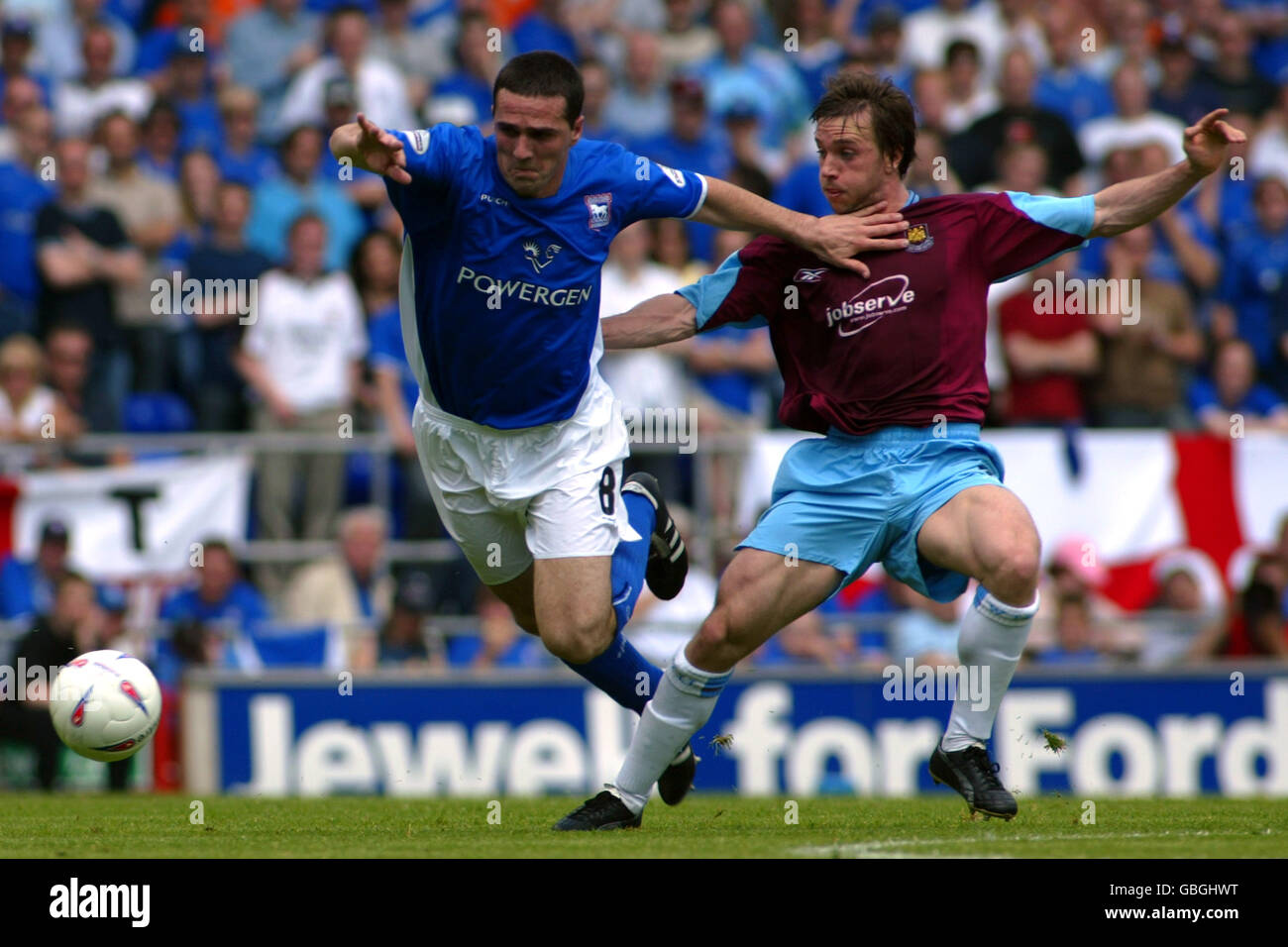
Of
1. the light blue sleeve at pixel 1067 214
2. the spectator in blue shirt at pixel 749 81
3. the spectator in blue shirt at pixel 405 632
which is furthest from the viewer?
the spectator in blue shirt at pixel 749 81

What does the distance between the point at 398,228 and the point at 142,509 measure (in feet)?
9.68

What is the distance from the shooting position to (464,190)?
816 cm

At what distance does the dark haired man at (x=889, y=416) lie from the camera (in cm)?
812

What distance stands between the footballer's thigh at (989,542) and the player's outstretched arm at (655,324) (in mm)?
1411

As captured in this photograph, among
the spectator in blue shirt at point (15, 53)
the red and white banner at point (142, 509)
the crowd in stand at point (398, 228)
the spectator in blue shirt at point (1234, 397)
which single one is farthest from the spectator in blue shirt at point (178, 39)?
the spectator in blue shirt at point (1234, 397)

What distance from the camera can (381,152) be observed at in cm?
771

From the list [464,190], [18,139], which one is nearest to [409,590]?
[18,139]

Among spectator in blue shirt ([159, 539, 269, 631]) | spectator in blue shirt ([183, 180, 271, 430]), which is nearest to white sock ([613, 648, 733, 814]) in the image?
spectator in blue shirt ([159, 539, 269, 631])

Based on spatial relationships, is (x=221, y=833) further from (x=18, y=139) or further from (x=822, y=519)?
(x=18, y=139)

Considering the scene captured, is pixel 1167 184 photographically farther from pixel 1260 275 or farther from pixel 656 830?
pixel 1260 275

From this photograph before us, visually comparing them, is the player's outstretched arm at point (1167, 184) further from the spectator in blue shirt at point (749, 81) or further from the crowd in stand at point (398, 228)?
the spectator in blue shirt at point (749, 81)

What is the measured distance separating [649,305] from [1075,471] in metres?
7.28

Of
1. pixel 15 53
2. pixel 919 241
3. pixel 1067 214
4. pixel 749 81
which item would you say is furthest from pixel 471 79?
pixel 1067 214

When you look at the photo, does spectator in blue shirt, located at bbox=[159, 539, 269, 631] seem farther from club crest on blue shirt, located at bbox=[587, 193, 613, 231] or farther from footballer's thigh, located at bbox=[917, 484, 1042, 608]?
footballer's thigh, located at bbox=[917, 484, 1042, 608]
